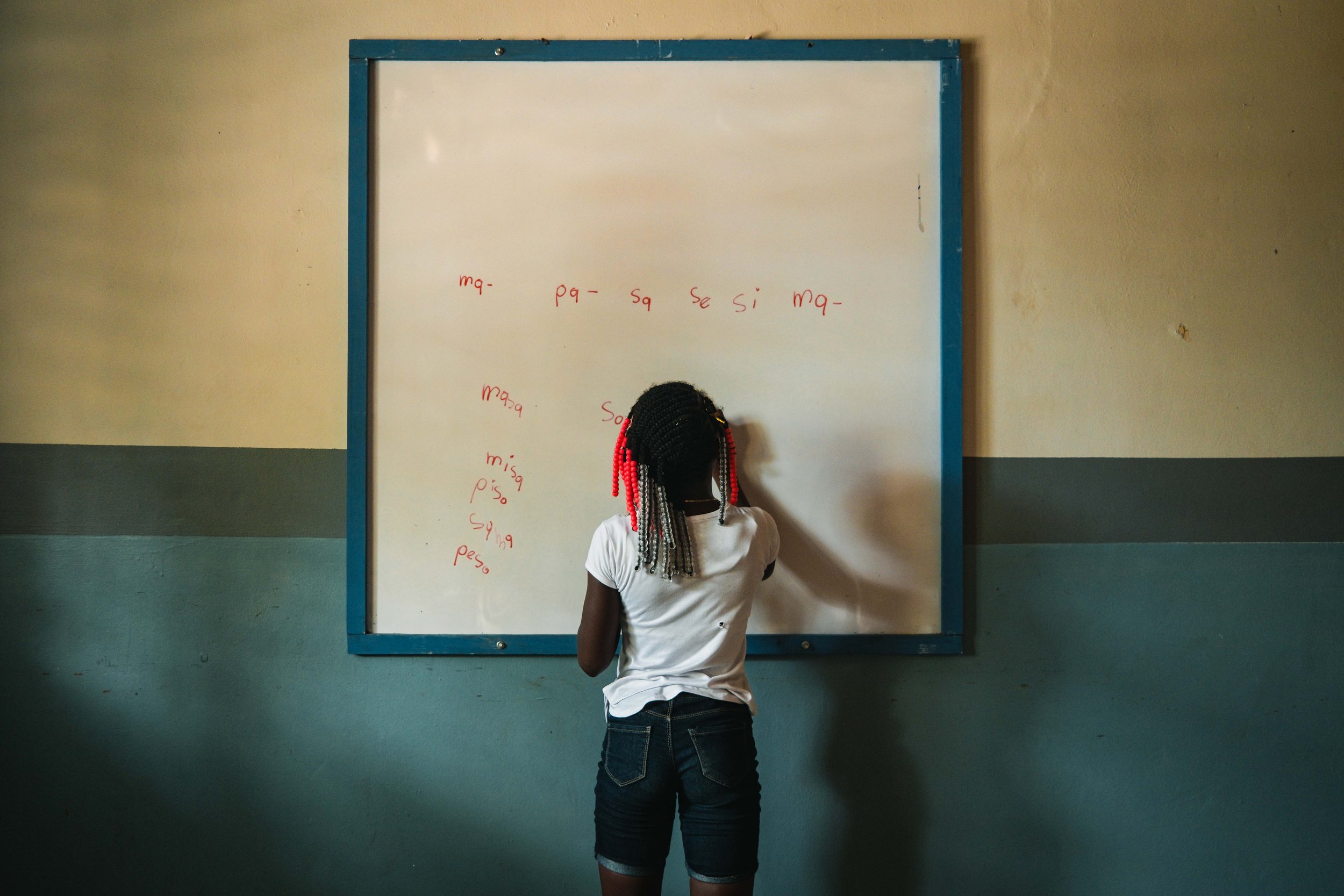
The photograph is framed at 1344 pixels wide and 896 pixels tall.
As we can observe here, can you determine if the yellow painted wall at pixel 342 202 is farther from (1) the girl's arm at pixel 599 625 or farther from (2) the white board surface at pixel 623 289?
(1) the girl's arm at pixel 599 625

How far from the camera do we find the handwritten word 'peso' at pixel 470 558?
5.82ft

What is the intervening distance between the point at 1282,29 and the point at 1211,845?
1948 mm

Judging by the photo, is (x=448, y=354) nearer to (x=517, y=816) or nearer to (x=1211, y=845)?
(x=517, y=816)

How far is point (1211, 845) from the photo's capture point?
1.80 metres

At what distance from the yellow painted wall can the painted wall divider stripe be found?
0.05 metres

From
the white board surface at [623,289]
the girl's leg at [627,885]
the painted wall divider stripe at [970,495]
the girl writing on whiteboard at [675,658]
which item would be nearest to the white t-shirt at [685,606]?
the girl writing on whiteboard at [675,658]

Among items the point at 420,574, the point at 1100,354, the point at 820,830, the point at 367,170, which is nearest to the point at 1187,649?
the point at 1100,354

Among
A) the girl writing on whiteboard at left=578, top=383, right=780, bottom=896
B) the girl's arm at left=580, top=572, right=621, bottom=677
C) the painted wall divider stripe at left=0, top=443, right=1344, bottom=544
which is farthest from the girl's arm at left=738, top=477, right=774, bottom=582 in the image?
the painted wall divider stripe at left=0, top=443, right=1344, bottom=544

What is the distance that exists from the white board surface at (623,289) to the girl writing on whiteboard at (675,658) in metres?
0.39

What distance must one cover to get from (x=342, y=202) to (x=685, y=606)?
1257 millimetres

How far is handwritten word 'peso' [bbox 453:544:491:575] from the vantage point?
1.78 m

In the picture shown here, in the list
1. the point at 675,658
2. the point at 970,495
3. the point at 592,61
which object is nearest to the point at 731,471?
the point at 675,658

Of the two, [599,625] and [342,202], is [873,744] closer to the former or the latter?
[599,625]

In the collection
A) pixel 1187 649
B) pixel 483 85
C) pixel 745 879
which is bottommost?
pixel 745 879
